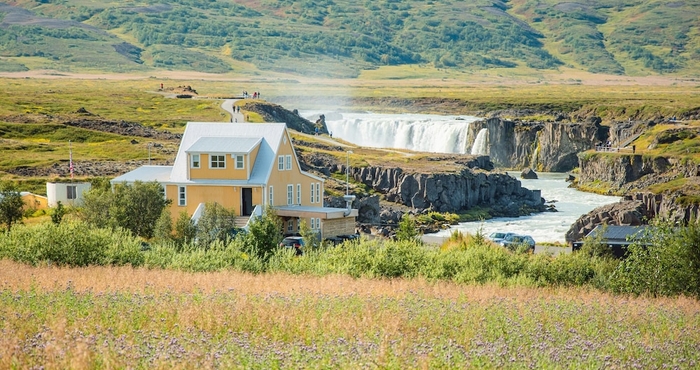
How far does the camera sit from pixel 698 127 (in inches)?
4267

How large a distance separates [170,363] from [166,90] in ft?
481

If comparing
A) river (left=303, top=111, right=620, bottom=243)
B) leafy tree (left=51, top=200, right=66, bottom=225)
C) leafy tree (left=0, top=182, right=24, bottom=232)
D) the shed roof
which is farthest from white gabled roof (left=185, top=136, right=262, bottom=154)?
river (left=303, top=111, right=620, bottom=243)

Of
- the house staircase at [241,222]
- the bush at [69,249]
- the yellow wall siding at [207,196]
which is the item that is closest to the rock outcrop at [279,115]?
the yellow wall siding at [207,196]

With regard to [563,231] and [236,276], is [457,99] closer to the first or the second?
[563,231]

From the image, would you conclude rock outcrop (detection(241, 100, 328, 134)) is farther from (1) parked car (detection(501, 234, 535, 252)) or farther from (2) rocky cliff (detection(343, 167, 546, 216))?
(1) parked car (detection(501, 234, 535, 252))

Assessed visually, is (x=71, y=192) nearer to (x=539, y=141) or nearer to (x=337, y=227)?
(x=337, y=227)

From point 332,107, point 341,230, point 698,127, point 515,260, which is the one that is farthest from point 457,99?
point 515,260

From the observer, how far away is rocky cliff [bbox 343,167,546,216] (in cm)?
8075

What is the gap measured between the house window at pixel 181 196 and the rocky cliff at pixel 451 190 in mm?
34149

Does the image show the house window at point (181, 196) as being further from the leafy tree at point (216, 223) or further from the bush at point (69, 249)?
the bush at point (69, 249)

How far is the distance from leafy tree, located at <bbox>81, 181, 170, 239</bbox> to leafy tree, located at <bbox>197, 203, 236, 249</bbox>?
2.25 m

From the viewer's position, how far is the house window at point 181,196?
1882 inches

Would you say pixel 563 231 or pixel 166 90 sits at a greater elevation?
pixel 166 90

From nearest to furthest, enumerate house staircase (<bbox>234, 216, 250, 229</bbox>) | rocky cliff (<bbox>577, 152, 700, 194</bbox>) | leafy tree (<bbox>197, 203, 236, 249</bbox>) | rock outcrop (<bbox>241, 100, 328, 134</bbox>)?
1. leafy tree (<bbox>197, 203, 236, 249</bbox>)
2. house staircase (<bbox>234, 216, 250, 229</bbox>)
3. rocky cliff (<bbox>577, 152, 700, 194</bbox>)
4. rock outcrop (<bbox>241, 100, 328, 134</bbox>)
